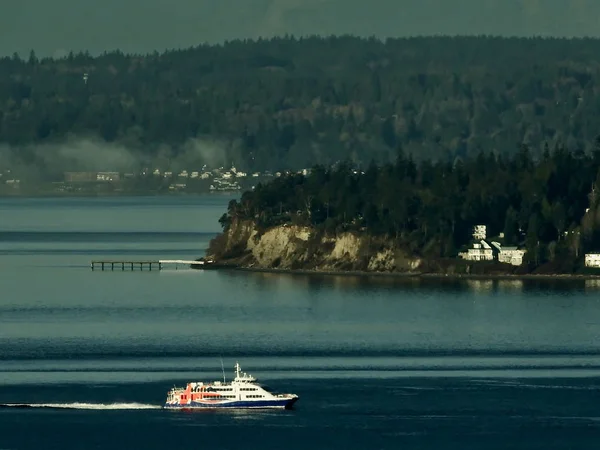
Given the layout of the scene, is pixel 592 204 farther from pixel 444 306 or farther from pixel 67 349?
pixel 67 349

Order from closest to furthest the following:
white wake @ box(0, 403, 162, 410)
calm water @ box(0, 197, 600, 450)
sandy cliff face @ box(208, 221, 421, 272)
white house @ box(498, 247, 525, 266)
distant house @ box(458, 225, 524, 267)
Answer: calm water @ box(0, 197, 600, 450) → white wake @ box(0, 403, 162, 410) → white house @ box(498, 247, 525, 266) → distant house @ box(458, 225, 524, 267) → sandy cliff face @ box(208, 221, 421, 272)

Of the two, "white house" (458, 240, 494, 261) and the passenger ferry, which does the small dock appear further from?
the passenger ferry

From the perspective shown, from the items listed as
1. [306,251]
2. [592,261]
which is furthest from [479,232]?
[306,251]

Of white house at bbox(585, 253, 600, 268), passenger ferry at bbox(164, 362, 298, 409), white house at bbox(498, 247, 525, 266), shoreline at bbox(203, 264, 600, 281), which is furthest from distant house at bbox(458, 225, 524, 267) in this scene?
passenger ferry at bbox(164, 362, 298, 409)


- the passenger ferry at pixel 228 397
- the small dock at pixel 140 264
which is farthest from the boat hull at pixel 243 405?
the small dock at pixel 140 264

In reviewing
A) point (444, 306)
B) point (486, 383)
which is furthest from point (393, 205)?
point (486, 383)
